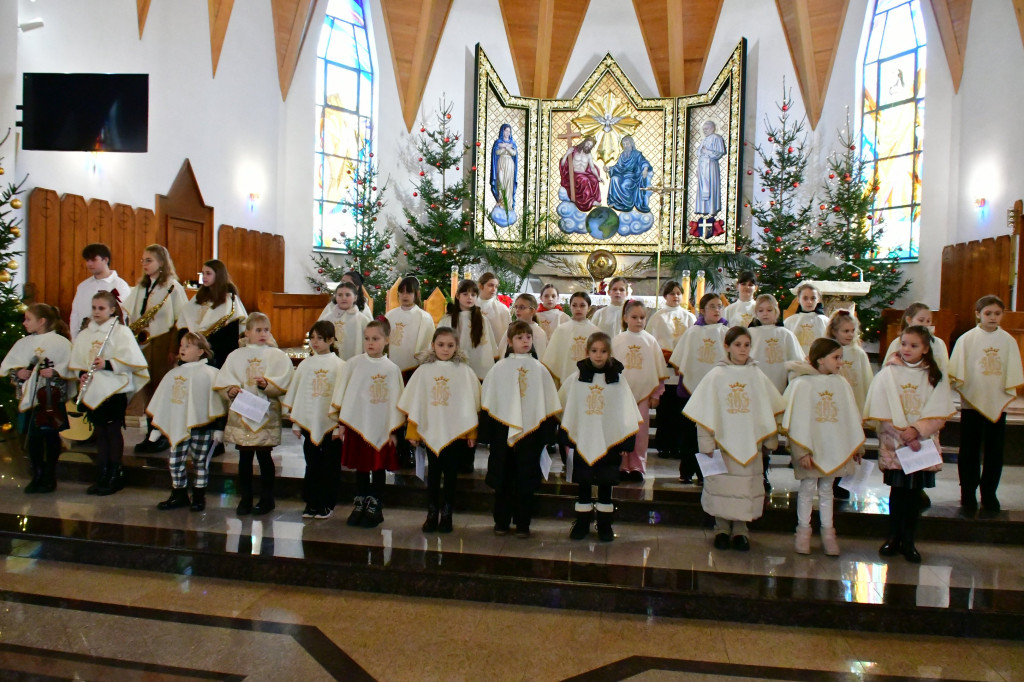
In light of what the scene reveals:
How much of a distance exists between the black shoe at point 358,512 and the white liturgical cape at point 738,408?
214cm

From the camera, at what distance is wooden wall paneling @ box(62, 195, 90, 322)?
25.7 ft

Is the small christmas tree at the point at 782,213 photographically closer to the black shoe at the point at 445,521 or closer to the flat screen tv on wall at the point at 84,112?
the black shoe at the point at 445,521

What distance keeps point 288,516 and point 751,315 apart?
13.7 ft

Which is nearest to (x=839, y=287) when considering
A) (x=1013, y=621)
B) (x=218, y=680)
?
(x=1013, y=621)

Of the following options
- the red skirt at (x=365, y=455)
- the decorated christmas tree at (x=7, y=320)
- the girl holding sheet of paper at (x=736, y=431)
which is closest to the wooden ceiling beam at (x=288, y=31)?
Result: the decorated christmas tree at (x=7, y=320)

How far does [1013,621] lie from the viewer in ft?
11.7

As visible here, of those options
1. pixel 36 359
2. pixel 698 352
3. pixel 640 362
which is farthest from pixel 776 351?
pixel 36 359

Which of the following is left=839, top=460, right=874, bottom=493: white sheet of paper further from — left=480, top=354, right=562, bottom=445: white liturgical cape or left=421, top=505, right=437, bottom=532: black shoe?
left=421, top=505, right=437, bottom=532: black shoe

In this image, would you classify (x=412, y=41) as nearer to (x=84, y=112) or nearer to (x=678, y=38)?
(x=678, y=38)

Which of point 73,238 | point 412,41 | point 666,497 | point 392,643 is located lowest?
point 392,643

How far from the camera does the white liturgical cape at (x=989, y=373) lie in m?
4.86

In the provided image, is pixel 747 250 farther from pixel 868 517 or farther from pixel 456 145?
pixel 868 517

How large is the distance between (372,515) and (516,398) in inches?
48.0

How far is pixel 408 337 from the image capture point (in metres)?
5.66
